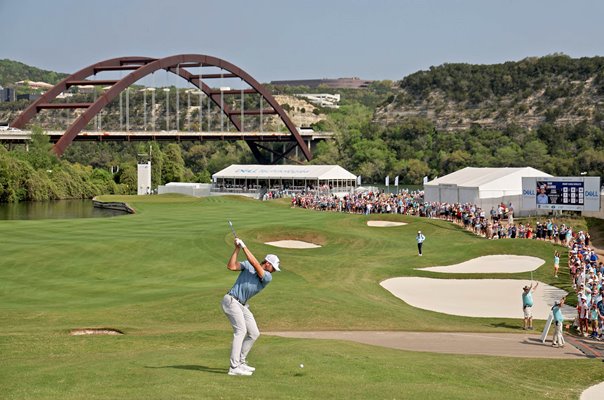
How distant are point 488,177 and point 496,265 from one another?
26418 mm

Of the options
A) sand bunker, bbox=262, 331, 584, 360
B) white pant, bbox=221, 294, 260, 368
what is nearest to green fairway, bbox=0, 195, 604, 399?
white pant, bbox=221, 294, 260, 368

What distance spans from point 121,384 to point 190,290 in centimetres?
1708

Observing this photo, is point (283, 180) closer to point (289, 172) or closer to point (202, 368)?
point (289, 172)

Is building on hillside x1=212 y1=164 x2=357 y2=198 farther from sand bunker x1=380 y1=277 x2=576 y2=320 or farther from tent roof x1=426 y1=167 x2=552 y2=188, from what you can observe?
sand bunker x1=380 y1=277 x2=576 y2=320

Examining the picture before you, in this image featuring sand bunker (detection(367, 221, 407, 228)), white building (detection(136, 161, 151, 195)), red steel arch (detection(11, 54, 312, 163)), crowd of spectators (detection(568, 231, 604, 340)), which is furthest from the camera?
red steel arch (detection(11, 54, 312, 163))

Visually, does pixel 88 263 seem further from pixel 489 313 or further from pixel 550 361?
pixel 550 361

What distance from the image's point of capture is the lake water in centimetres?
8531

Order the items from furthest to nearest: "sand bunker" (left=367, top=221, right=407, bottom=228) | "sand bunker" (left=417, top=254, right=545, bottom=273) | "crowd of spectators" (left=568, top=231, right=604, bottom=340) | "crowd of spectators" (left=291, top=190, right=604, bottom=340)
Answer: "sand bunker" (left=367, top=221, right=407, bottom=228)
"sand bunker" (left=417, top=254, right=545, bottom=273)
"crowd of spectators" (left=291, top=190, right=604, bottom=340)
"crowd of spectators" (left=568, top=231, right=604, bottom=340)

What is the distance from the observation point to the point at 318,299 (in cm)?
2972

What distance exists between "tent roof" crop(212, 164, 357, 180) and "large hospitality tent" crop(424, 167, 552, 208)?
112 feet

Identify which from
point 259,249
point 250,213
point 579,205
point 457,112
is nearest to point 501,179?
point 579,205

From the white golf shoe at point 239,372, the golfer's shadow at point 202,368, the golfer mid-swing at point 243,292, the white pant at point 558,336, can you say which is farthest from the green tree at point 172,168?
the golfer mid-swing at point 243,292

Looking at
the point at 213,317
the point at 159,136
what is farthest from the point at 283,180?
the point at 213,317

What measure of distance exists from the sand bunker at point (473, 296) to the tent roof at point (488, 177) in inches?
1139
